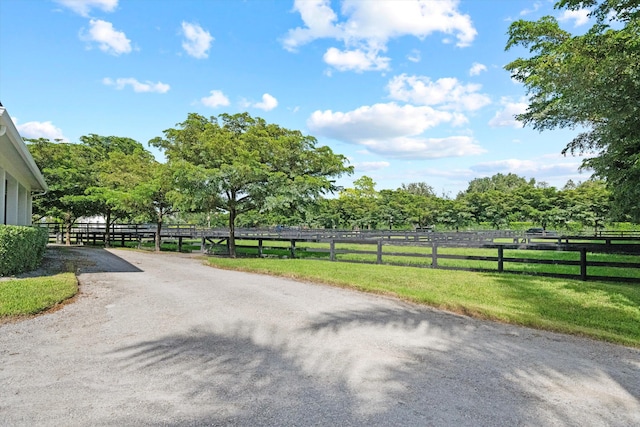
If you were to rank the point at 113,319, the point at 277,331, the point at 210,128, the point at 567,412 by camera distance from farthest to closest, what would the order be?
the point at 210,128, the point at 113,319, the point at 277,331, the point at 567,412

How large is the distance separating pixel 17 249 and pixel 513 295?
35.6 ft

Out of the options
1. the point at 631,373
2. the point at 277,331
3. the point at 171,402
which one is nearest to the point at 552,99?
the point at 631,373

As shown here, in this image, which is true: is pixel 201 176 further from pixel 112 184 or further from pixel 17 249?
pixel 112 184

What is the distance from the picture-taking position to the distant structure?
895cm

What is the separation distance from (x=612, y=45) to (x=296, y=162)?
41.7 ft

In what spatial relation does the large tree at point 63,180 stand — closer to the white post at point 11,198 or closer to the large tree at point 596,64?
the white post at point 11,198

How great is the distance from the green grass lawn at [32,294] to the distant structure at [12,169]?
3191 millimetres

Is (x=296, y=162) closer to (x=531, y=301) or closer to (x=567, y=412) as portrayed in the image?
(x=531, y=301)

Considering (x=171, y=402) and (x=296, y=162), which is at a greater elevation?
(x=296, y=162)

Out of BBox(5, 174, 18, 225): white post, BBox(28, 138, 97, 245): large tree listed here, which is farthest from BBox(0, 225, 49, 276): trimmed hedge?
BBox(28, 138, 97, 245): large tree

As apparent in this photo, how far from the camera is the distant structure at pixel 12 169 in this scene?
29.4ft

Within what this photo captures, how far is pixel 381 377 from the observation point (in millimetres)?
3975

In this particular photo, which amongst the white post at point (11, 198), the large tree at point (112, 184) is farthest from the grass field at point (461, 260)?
the white post at point (11, 198)

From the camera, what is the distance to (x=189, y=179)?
49.3 feet
